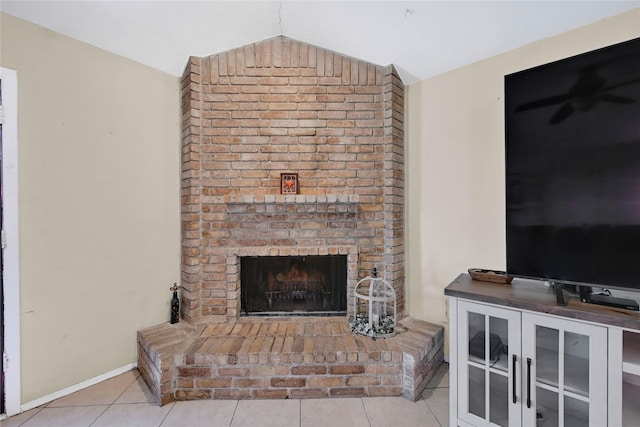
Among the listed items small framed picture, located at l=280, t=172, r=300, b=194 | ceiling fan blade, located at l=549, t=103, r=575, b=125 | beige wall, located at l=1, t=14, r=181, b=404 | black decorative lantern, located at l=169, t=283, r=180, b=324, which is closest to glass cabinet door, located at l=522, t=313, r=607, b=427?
ceiling fan blade, located at l=549, t=103, r=575, b=125

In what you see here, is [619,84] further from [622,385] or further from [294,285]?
[294,285]

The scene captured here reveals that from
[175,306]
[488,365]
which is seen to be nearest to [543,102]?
[488,365]

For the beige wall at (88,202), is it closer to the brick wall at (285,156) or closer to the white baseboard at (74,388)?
the white baseboard at (74,388)

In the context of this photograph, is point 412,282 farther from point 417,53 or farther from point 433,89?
point 417,53

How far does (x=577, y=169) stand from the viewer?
53.4 inches

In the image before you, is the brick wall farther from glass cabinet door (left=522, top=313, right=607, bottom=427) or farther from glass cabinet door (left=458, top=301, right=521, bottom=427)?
glass cabinet door (left=522, top=313, right=607, bottom=427)

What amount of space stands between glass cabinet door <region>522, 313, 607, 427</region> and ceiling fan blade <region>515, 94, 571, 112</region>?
1034 mm

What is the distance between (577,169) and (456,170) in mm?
916

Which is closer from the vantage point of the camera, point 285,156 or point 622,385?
point 622,385

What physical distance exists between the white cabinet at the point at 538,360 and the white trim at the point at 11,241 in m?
2.57

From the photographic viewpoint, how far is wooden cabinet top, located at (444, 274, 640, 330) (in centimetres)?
117

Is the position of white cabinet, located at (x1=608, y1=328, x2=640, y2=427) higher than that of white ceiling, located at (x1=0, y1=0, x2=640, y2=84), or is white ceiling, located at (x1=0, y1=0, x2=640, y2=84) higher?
white ceiling, located at (x1=0, y1=0, x2=640, y2=84)

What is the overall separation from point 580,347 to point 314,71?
240 cm

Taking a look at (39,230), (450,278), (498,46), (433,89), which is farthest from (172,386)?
(498,46)
